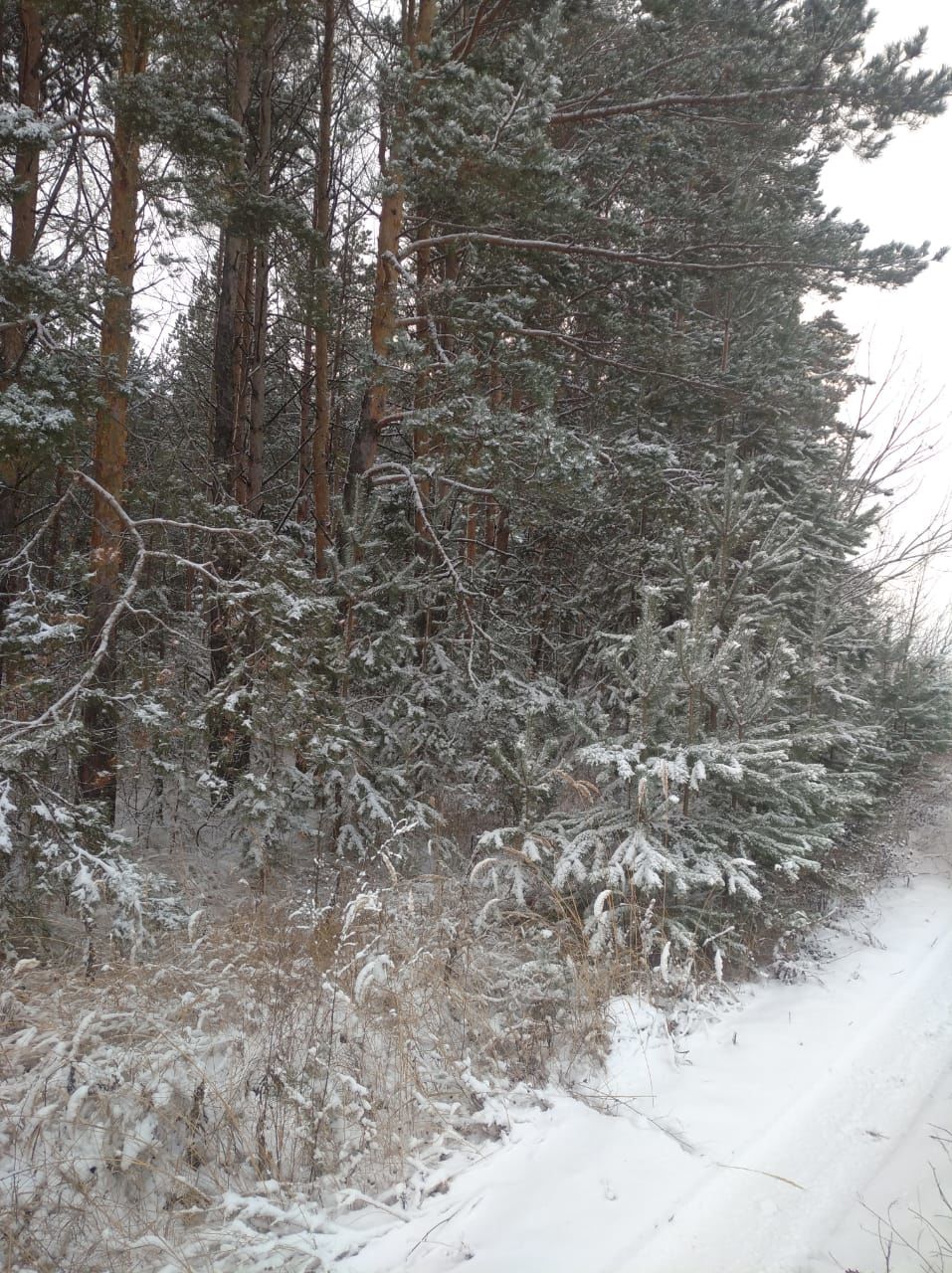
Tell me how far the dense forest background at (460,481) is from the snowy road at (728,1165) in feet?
2.40

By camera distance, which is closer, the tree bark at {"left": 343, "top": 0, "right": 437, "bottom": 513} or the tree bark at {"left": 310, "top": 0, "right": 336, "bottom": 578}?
the tree bark at {"left": 343, "top": 0, "right": 437, "bottom": 513}

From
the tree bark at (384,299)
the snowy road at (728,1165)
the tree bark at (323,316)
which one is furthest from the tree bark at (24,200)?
the snowy road at (728,1165)

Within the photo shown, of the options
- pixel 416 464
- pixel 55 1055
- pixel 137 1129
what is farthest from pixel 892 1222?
pixel 416 464

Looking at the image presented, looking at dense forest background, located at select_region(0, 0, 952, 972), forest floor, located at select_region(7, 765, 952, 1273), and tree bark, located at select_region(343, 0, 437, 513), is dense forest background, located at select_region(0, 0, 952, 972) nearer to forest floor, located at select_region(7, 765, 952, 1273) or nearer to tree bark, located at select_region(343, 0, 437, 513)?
tree bark, located at select_region(343, 0, 437, 513)

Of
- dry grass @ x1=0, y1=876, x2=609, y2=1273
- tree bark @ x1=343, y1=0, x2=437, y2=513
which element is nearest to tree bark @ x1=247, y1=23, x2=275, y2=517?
tree bark @ x1=343, y1=0, x2=437, y2=513

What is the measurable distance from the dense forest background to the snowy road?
0.73m

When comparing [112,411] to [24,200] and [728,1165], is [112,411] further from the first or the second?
[728,1165]

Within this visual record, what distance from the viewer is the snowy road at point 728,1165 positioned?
2521 mm

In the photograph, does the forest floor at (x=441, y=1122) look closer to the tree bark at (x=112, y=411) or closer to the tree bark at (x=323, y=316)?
the tree bark at (x=112, y=411)

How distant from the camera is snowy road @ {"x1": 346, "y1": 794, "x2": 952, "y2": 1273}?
8.27 ft

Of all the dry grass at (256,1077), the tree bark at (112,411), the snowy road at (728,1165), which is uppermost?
the tree bark at (112,411)

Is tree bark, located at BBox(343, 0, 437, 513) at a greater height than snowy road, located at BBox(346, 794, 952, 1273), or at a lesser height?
greater

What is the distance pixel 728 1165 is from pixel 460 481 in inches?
218

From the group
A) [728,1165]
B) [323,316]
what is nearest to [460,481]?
[323,316]
